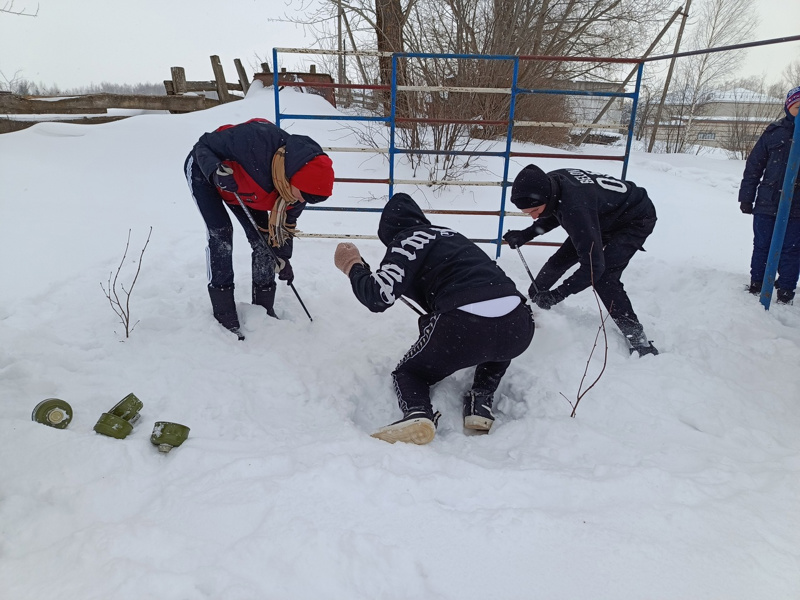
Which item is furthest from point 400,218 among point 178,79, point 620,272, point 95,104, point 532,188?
point 178,79

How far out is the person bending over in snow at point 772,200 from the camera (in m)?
3.60

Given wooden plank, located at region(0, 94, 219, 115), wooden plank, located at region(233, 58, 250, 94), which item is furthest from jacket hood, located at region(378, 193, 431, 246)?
wooden plank, located at region(233, 58, 250, 94)

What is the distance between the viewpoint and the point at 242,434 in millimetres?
2375

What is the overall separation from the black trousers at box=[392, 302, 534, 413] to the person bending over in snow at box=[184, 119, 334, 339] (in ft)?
3.21

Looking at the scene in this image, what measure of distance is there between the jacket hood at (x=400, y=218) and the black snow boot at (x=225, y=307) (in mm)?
1164

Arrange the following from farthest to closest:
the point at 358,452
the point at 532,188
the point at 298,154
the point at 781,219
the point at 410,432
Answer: the point at 781,219 → the point at 532,188 → the point at 298,154 → the point at 410,432 → the point at 358,452

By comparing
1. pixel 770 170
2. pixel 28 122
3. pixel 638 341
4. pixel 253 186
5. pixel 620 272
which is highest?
pixel 28 122

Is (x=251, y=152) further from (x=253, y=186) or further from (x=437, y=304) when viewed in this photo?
(x=437, y=304)

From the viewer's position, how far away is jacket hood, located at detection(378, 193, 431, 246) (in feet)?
8.82

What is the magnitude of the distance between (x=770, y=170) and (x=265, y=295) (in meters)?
3.83

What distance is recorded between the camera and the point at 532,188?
290 cm

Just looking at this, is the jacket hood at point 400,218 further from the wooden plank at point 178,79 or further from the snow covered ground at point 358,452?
the wooden plank at point 178,79

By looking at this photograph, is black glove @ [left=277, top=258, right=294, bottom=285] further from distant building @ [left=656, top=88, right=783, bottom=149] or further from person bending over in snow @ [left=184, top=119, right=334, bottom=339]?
distant building @ [left=656, top=88, right=783, bottom=149]

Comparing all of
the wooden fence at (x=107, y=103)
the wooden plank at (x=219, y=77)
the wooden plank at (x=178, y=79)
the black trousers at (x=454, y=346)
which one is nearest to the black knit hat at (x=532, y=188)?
the black trousers at (x=454, y=346)
